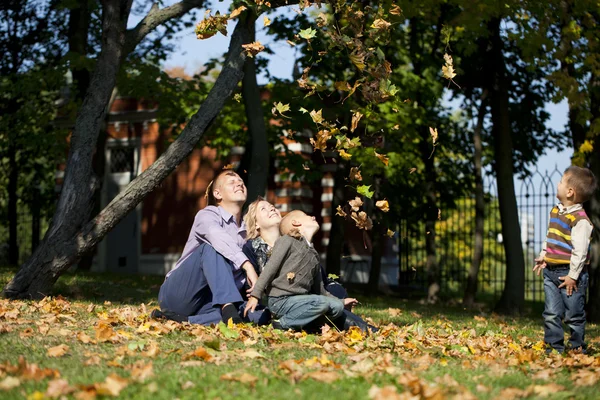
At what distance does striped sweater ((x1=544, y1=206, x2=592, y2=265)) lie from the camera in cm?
762

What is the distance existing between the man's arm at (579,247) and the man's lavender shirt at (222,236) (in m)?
2.96

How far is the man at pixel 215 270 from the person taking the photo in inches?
329

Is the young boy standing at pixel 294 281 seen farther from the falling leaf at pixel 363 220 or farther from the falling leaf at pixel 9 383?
the falling leaf at pixel 9 383

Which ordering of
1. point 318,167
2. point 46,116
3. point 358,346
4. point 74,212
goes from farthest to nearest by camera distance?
point 46,116 → point 318,167 → point 74,212 → point 358,346

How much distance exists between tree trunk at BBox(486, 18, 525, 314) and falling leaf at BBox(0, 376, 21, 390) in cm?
1345

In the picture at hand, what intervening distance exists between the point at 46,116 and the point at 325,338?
1856 cm

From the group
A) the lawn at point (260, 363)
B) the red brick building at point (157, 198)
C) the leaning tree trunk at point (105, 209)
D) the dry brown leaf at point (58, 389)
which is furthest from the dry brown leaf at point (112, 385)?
the red brick building at point (157, 198)

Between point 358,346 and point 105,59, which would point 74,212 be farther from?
point 358,346

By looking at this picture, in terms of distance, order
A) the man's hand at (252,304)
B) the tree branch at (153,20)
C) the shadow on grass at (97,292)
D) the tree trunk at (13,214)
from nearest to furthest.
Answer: the man's hand at (252,304) < the tree branch at (153,20) < the shadow on grass at (97,292) < the tree trunk at (13,214)

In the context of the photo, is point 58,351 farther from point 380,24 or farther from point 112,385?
point 380,24

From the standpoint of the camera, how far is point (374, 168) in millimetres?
19359

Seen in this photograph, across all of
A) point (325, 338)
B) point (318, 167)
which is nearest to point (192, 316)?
point (325, 338)

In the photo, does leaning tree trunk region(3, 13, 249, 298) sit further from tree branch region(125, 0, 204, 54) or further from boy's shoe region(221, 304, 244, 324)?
boy's shoe region(221, 304, 244, 324)

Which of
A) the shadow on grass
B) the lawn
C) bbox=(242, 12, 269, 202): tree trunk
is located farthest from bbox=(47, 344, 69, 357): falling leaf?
bbox=(242, 12, 269, 202): tree trunk
